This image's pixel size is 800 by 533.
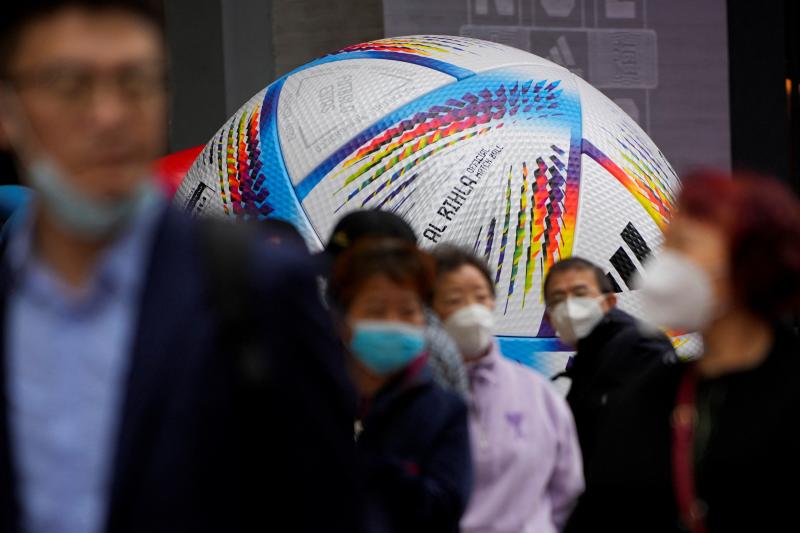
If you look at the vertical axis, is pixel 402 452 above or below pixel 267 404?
below

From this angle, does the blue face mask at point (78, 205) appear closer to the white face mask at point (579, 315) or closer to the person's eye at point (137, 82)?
the person's eye at point (137, 82)

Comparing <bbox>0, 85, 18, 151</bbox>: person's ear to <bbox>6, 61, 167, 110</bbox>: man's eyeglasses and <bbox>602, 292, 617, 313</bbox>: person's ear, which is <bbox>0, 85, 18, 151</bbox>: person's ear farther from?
<bbox>602, 292, 617, 313</bbox>: person's ear

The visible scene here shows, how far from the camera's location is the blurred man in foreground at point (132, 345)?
122cm

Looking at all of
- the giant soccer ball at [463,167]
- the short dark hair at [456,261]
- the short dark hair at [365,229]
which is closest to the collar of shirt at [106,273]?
the short dark hair at [365,229]

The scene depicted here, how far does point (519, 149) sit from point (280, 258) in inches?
118

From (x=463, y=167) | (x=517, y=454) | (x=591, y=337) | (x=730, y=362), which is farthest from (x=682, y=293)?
(x=463, y=167)

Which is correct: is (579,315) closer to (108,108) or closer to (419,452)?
(419,452)

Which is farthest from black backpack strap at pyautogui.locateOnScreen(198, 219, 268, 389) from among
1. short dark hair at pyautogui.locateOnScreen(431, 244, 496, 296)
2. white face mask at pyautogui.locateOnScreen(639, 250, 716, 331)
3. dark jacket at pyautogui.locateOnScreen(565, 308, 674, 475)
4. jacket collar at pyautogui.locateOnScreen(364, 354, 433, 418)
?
dark jacket at pyautogui.locateOnScreen(565, 308, 674, 475)

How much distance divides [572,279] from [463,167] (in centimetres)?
50

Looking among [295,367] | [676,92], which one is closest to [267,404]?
[295,367]

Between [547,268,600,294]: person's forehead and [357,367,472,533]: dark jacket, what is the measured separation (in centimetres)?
136

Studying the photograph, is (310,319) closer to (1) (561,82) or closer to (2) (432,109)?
(2) (432,109)

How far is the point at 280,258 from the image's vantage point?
49.4 inches

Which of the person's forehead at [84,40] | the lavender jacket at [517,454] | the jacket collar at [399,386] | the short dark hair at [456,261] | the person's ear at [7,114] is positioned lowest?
the lavender jacket at [517,454]
